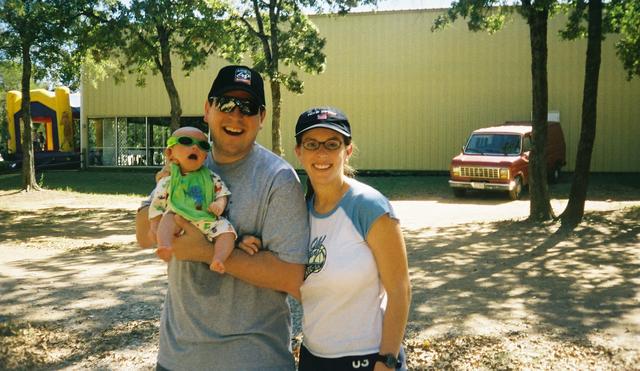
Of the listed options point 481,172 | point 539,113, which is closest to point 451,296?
point 539,113

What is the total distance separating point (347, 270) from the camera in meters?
2.12

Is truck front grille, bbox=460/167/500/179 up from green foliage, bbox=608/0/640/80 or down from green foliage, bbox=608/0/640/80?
down

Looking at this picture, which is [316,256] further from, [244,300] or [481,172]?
[481,172]

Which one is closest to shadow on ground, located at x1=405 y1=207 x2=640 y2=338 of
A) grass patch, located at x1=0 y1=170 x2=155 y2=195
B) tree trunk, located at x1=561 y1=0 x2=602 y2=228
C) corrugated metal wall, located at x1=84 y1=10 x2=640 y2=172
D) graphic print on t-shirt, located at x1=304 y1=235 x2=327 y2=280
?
tree trunk, located at x1=561 y1=0 x2=602 y2=228

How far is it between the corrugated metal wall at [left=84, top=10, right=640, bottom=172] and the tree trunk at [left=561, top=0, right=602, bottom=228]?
567 inches

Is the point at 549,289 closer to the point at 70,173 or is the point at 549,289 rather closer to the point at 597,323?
the point at 597,323

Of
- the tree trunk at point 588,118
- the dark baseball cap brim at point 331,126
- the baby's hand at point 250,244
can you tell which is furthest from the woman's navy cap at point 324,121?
the tree trunk at point 588,118

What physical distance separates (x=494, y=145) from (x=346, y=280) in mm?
16979

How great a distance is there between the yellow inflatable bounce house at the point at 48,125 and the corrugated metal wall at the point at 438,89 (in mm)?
12308

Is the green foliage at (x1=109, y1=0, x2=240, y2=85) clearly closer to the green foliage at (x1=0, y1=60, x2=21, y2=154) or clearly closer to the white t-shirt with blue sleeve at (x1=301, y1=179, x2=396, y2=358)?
the green foliage at (x1=0, y1=60, x2=21, y2=154)

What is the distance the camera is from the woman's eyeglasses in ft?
7.34

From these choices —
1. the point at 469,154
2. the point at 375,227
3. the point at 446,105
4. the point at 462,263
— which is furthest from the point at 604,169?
the point at 375,227

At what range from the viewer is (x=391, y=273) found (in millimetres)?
2084

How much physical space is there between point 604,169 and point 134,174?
21.1m
